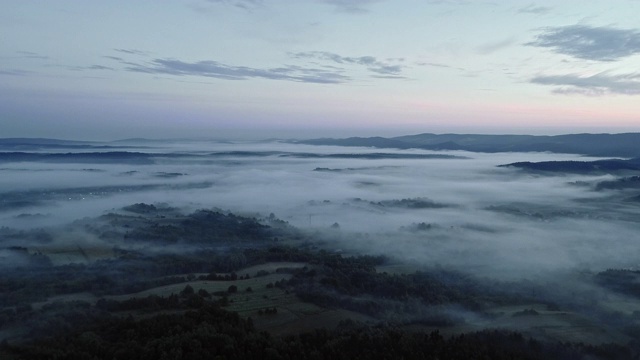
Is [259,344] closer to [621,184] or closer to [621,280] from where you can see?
[621,280]

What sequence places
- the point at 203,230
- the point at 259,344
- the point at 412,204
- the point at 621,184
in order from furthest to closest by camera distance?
the point at 621,184 → the point at 412,204 → the point at 203,230 → the point at 259,344

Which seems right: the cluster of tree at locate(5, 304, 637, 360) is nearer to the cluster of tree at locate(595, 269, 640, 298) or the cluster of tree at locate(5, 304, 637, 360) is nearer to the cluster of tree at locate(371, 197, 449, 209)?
the cluster of tree at locate(595, 269, 640, 298)

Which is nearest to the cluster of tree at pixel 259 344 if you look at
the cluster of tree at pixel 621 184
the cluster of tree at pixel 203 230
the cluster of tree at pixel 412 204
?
the cluster of tree at pixel 203 230

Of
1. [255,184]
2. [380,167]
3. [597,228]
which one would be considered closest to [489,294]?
[597,228]

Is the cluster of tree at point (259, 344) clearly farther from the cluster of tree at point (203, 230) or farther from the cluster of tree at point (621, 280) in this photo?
the cluster of tree at point (203, 230)

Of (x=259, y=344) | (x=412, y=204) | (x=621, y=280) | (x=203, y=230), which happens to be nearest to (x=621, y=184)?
(x=412, y=204)

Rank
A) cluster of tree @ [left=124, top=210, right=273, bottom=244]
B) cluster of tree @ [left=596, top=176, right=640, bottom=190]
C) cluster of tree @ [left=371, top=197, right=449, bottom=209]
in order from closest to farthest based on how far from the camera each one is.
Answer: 1. cluster of tree @ [left=124, top=210, right=273, bottom=244]
2. cluster of tree @ [left=371, top=197, right=449, bottom=209]
3. cluster of tree @ [left=596, top=176, right=640, bottom=190]

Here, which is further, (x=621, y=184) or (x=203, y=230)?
(x=621, y=184)

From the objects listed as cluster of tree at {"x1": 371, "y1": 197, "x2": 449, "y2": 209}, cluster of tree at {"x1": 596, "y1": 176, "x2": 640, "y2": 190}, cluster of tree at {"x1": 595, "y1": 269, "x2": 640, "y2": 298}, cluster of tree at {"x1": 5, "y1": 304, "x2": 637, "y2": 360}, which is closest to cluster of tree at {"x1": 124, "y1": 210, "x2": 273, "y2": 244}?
cluster of tree at {"x1": 371, "y1": 197, "x2": 449, "y2": 209}
